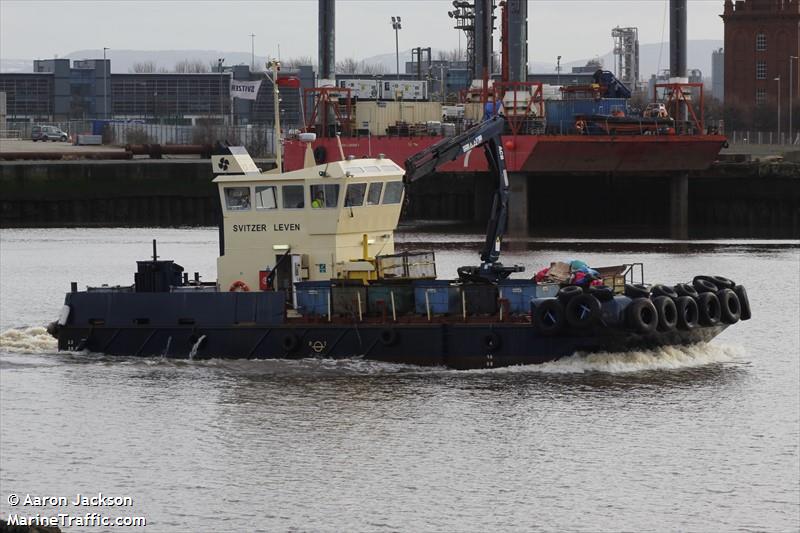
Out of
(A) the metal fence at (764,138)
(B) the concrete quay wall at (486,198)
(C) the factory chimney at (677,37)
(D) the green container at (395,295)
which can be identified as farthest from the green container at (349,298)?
(A) the metal fence at (764,138)

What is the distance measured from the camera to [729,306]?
3142cm

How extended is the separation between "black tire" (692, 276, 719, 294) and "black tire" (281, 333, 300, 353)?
815cm

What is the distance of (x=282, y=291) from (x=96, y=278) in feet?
58.0

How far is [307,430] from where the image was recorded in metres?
26.2

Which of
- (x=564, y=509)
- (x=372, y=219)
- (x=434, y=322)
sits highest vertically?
(x=372, y=219)

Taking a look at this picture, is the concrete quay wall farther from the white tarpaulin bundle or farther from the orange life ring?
the orange life ring

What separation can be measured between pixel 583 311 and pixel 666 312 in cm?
183

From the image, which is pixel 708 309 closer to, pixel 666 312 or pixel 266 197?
pixel 666 312

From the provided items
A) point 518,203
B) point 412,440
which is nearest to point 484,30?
point 518,203

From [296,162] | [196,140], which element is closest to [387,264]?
[296,162]

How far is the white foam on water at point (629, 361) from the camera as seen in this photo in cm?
2978

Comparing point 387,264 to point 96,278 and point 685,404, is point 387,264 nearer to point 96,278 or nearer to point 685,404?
point 685,404

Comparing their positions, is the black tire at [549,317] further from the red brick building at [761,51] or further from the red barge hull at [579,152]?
the red brick building at [761,51]

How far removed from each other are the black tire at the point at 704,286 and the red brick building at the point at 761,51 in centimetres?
7810
